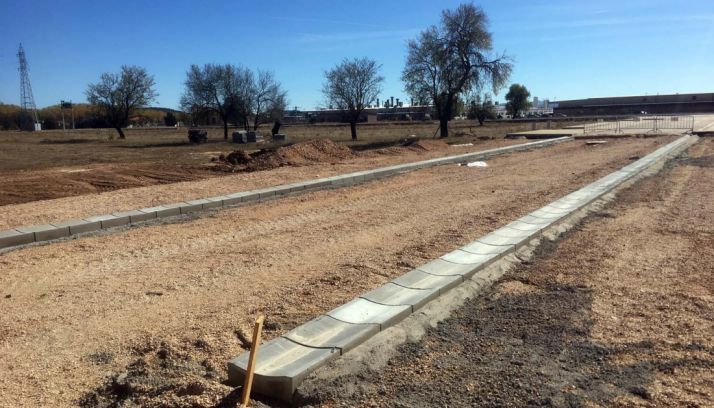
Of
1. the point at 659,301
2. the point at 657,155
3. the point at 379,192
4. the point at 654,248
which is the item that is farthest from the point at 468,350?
the point at 657,155

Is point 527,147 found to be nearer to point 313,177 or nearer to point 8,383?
point 313,177

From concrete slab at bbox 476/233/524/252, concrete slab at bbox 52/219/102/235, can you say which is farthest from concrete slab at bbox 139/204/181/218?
concrete slab at bbox 476/233/524/252

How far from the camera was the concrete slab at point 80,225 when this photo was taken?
830 cm

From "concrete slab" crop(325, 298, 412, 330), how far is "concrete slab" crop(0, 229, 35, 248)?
551cm

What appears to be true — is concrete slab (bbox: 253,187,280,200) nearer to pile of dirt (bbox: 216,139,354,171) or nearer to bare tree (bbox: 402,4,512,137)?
pile of dirt (bbox: 216,139,354,171)

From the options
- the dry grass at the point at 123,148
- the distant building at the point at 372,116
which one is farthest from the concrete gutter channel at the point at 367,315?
the distant building at the point at 372,116

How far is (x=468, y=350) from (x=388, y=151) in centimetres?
2136

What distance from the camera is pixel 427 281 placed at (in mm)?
5594

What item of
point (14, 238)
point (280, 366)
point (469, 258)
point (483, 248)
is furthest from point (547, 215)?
point (14, 238)

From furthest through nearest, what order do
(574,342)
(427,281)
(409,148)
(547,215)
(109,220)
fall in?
1. (409,148)
2. (547,215)
3. (109,220)
4. (427,281)
5. (574,342)

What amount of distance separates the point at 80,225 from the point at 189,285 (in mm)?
3688

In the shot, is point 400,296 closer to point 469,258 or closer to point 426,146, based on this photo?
point 469,258

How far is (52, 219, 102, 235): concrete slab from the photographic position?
8.30 m

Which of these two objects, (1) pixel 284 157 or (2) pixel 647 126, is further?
(2) pixel 647 126
